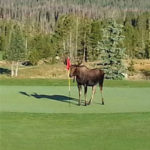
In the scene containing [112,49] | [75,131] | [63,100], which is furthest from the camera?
[112,49]

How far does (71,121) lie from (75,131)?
3.92 ft

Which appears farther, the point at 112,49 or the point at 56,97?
the point at 112,49

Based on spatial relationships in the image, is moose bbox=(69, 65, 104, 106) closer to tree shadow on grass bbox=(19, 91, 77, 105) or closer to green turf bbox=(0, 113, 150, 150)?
tree shadow on grass bbox=(19, 91, 77, 105)

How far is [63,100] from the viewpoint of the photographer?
14.5 m

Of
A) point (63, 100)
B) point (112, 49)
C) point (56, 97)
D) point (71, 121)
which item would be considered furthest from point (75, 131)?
point (112, 49)

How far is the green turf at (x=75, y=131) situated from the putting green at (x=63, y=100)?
1278mm

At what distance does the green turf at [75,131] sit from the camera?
777 cm

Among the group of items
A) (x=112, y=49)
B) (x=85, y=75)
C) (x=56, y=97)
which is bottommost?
(x=112, y=49)

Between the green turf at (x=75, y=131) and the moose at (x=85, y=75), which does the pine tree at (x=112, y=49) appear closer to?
the moose at (x=85, y=75)

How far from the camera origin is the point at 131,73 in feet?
179

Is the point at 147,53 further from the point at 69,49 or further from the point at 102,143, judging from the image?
the point at 102,143

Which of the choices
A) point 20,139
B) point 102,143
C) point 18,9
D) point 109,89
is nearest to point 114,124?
point 102,143

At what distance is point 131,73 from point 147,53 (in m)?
26.2

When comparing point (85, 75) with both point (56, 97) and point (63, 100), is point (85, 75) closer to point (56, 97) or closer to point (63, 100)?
point (63, 100)
